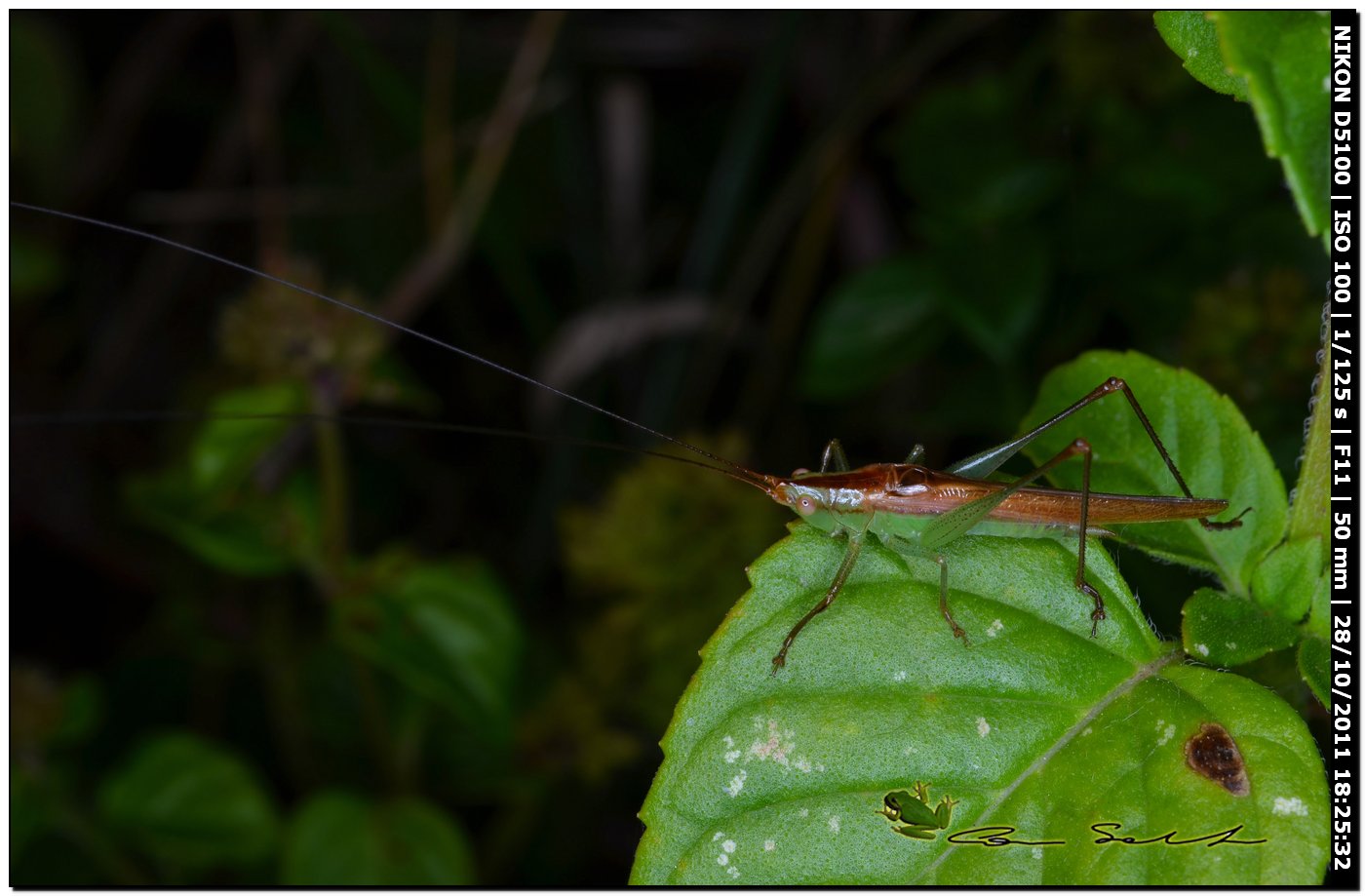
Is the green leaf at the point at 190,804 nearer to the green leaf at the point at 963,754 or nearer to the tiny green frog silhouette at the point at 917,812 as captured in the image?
the green leaf at the point at 963,754

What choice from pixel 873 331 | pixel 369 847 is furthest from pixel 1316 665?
pixel 369 847

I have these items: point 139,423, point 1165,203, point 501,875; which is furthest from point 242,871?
point 1165,203

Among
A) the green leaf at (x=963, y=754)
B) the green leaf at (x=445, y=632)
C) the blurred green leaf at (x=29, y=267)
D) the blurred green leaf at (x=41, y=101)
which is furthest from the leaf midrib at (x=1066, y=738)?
the blurred green leaf at (x=41, y=101)

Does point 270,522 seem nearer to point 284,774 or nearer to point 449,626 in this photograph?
point 449,626

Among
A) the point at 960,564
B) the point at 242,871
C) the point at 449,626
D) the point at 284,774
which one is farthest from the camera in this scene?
the point at 284,774

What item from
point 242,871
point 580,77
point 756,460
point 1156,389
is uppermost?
point 580,77
